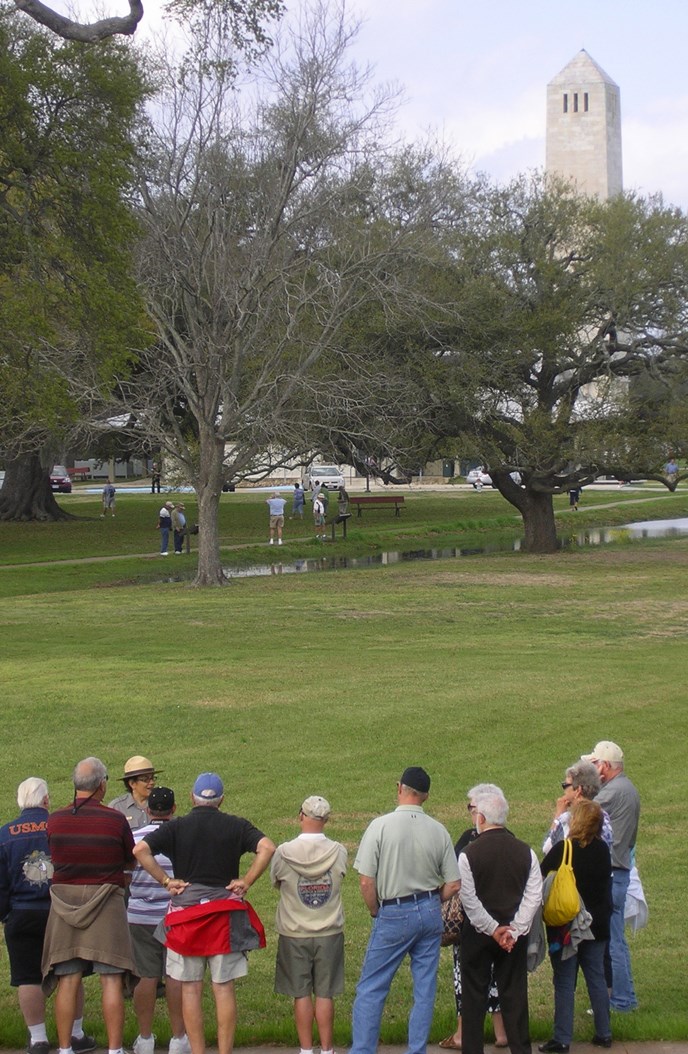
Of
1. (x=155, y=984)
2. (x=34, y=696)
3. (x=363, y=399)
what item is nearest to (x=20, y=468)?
(x=363, y=399)

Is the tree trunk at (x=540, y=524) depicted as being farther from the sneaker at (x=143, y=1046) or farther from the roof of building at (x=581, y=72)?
the roof of building at (x=581, y=72)

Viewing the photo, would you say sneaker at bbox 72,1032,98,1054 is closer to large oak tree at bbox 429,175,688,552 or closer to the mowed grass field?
the mowed grass field

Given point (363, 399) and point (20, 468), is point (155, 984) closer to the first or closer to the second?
point (363, 399)

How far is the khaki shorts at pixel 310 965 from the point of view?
6879mm

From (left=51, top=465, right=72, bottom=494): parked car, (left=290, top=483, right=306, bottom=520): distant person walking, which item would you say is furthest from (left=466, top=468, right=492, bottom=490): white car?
(left=51, top=465, right=72, bottom=494): parked car

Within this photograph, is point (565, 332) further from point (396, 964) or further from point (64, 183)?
point (396, 964)

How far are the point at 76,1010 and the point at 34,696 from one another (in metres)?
10.8

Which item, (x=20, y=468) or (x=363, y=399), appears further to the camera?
(x=20, y=468)

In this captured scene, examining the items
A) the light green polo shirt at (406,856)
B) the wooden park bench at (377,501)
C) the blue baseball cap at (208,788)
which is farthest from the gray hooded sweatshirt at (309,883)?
the wooden park bench at (377,501)

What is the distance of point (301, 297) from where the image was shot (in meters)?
33.1

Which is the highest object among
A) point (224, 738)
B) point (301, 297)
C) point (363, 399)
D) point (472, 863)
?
point (301, 297)

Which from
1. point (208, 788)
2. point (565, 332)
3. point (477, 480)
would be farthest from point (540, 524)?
point (477, 480)

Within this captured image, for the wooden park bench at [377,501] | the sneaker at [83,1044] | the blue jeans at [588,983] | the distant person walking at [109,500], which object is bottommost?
the sneaker at [83,1044]

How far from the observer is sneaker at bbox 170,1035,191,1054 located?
276 inches
